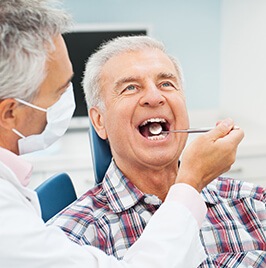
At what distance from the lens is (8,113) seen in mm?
955

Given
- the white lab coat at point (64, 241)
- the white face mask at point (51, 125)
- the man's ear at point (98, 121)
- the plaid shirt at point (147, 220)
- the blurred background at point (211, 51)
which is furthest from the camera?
the blurred background at point (211, 51)

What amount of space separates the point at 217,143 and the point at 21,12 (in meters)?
0.55

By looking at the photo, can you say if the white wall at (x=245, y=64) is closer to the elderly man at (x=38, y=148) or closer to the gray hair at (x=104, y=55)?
the gray hair at (x=104, y=55)

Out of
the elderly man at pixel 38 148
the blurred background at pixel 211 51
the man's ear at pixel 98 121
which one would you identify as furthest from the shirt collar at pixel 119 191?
the blurred background at pixel 211 51

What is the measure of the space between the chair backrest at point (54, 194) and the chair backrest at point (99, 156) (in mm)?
101

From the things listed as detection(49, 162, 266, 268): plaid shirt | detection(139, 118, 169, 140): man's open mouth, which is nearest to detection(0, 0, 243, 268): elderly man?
detection(49, 162, 266, 268): plaid shirt

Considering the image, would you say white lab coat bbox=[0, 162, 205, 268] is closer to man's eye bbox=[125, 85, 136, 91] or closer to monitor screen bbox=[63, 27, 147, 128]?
man's eye bbox=[125, 85, 136, 91]

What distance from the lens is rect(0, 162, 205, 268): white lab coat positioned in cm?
87

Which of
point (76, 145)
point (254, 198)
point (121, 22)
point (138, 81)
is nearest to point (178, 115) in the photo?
point (138, 81)

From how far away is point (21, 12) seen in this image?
2.96ft

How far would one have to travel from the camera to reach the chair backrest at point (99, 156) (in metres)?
1.63

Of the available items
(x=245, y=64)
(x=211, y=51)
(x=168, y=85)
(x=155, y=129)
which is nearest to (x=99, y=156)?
(x=155, y=129)

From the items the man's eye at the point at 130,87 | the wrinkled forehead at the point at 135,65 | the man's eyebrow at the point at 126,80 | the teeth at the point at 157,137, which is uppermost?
the wrinkled forehead at the point at 135,65

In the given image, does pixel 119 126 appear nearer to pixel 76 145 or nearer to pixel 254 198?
pixel 254 198
